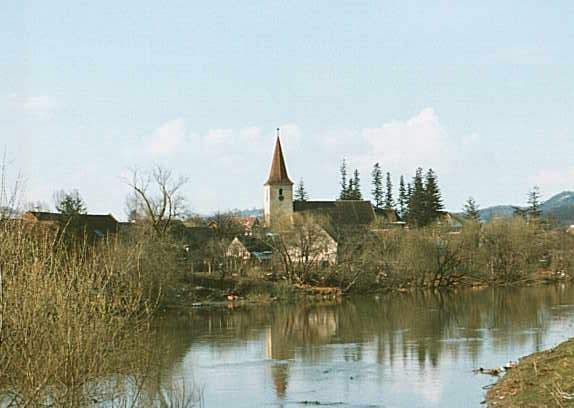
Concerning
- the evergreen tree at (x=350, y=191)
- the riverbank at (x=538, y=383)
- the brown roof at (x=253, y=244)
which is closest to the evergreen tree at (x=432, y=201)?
the evergreen tree at (x=350, y=191)

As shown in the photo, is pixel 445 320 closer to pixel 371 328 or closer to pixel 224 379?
pixel 371 328

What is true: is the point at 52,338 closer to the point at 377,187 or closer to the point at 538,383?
the point at 538,383

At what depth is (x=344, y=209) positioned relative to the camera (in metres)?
79.8

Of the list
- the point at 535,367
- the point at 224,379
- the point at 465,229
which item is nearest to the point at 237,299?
the point at 465,229

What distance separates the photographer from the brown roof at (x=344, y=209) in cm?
7738

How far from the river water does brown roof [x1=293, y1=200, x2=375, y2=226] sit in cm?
3012

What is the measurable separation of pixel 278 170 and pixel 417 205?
43.9 feet

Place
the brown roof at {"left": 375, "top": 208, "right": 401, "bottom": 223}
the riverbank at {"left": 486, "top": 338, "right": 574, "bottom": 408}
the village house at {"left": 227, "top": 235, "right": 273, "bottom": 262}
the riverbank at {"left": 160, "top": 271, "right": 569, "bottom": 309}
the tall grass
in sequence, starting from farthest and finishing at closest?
the brown roof at {"left": 375, "top": 208, "right": 401, "bottom": 223}, the village house at {"left": 227, "top": 235, "right": 273, "bottom": 262}, the riverbank at {"left": 160, "top": 271, "right": 569, "bottom": 309}, the riverbank at {"left": 486, "top": 338, "right": 574, "bottom": 408}, the tall grass

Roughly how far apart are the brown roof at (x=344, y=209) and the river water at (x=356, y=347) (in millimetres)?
30122

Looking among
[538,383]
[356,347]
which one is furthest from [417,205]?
[538,383]

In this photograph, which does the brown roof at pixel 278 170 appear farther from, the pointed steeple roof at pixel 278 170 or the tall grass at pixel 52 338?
the tall grass at pixel 52 338

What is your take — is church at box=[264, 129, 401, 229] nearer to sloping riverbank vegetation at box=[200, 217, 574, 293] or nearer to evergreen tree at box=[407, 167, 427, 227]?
evergreen tree at box=[407, 167, 427, 227]

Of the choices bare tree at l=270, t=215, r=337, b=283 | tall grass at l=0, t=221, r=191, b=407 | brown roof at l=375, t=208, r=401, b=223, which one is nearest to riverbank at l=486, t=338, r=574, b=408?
tall grass at l=0, t=221, r=191, b=407

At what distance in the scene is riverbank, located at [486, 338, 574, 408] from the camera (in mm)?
16484
